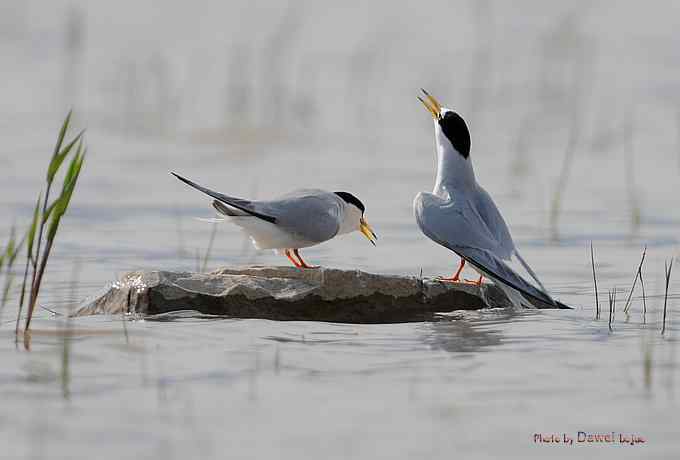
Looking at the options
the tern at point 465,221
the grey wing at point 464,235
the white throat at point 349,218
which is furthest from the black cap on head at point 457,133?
the white throat at point 349,218

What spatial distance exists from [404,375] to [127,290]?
171 centimetres

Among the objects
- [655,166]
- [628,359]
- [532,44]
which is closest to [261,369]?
[628,359]

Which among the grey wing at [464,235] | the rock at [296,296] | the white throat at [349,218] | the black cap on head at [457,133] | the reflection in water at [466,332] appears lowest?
the reflection in water at [466,332]

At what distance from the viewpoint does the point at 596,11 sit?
1986 centimetres

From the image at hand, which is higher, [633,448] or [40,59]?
[40,59]

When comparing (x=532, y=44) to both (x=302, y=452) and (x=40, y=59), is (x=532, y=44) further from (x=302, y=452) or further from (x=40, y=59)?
(x=302, y=452)

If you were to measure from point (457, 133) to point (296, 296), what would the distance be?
146cm

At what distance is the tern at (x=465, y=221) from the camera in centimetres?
532

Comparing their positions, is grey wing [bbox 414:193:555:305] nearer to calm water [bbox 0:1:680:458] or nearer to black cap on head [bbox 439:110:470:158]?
calm water [bbox 0:1:680:458]

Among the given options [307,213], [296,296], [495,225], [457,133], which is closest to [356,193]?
[457,133]

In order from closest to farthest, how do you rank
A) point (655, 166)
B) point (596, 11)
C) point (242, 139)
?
point (655, 166) < point (242, 139) < point (596, 11)

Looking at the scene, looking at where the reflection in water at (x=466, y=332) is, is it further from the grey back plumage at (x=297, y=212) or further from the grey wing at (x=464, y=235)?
the grey back plumage at (x=297, y=212)

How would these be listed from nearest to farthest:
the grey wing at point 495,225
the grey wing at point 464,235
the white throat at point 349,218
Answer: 1. the grey wing at point 464,235
2. the grey wing at point 495,225
3. the white throat at point 349,218

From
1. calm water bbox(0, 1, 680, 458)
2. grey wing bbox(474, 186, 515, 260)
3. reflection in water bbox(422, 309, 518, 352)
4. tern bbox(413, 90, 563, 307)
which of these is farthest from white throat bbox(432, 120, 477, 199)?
reflection in water bbox(422, 309, 518, 352)
